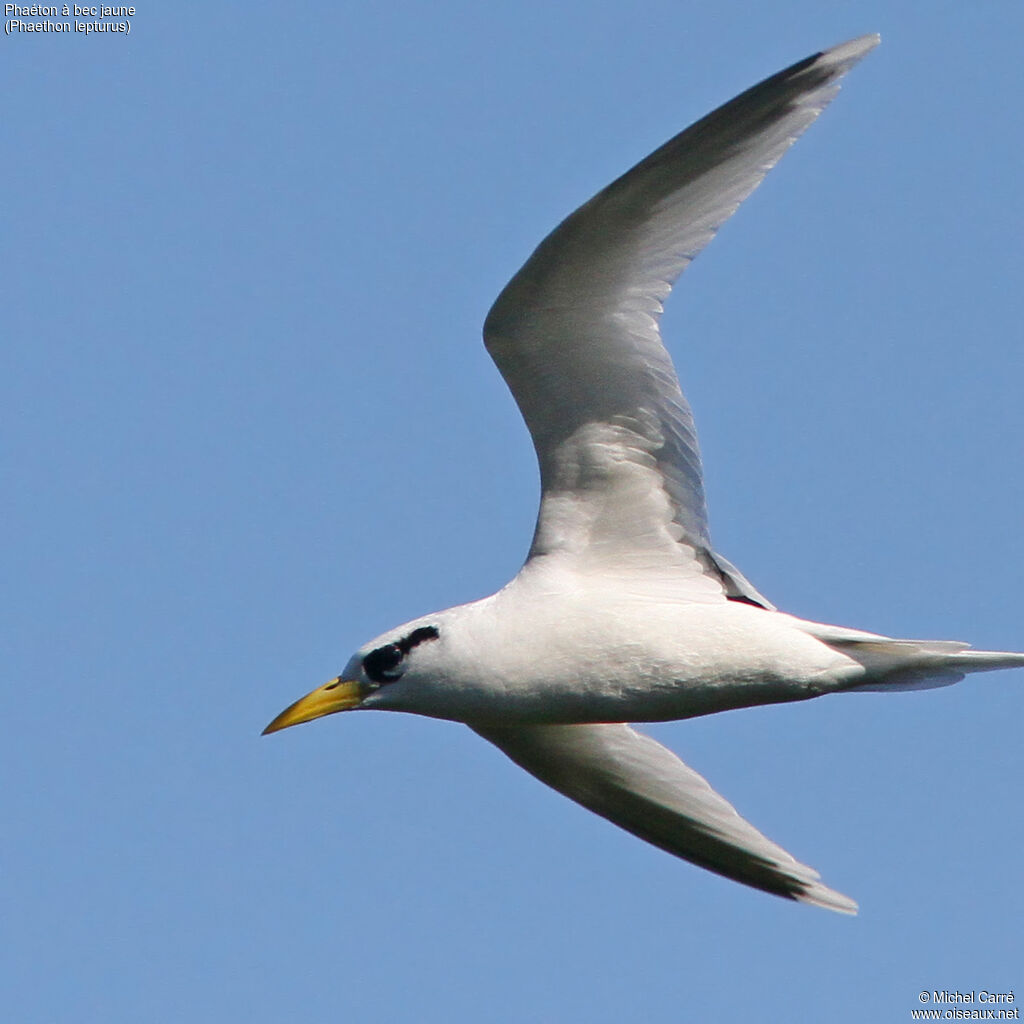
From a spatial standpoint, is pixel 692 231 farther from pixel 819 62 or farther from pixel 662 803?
pixel 662 803

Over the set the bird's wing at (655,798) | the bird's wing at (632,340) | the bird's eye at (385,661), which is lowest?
the bird's wing at (655,798)

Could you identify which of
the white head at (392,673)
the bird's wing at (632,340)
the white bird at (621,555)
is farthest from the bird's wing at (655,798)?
the bird's wing at (632,340)

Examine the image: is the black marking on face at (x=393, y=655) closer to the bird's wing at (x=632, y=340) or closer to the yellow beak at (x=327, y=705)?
the yellow beak at (x=327, y=705)

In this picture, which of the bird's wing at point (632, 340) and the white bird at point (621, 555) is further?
the white bird at point (621, 555)

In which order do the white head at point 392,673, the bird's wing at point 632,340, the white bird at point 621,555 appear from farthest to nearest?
the white head at point 392,673
the white bird at point 621,555
the bird's wing at point 632,340

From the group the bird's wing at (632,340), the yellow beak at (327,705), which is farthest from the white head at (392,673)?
the bird's wing at (632,340)

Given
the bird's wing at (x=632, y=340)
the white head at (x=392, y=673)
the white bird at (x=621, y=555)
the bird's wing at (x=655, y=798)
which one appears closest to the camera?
the bird's wing at (x=632, y=340)

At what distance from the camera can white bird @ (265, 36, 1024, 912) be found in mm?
10664

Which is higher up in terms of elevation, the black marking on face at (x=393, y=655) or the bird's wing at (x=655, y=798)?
the black marking on face at (x=393, y=655)

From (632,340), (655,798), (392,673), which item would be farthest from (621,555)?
(655,798)

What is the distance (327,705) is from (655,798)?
246 centimetres

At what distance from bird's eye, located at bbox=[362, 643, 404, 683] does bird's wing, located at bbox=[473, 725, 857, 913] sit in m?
1.38

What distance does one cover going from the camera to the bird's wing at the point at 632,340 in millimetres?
10516

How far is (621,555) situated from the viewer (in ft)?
38.7
